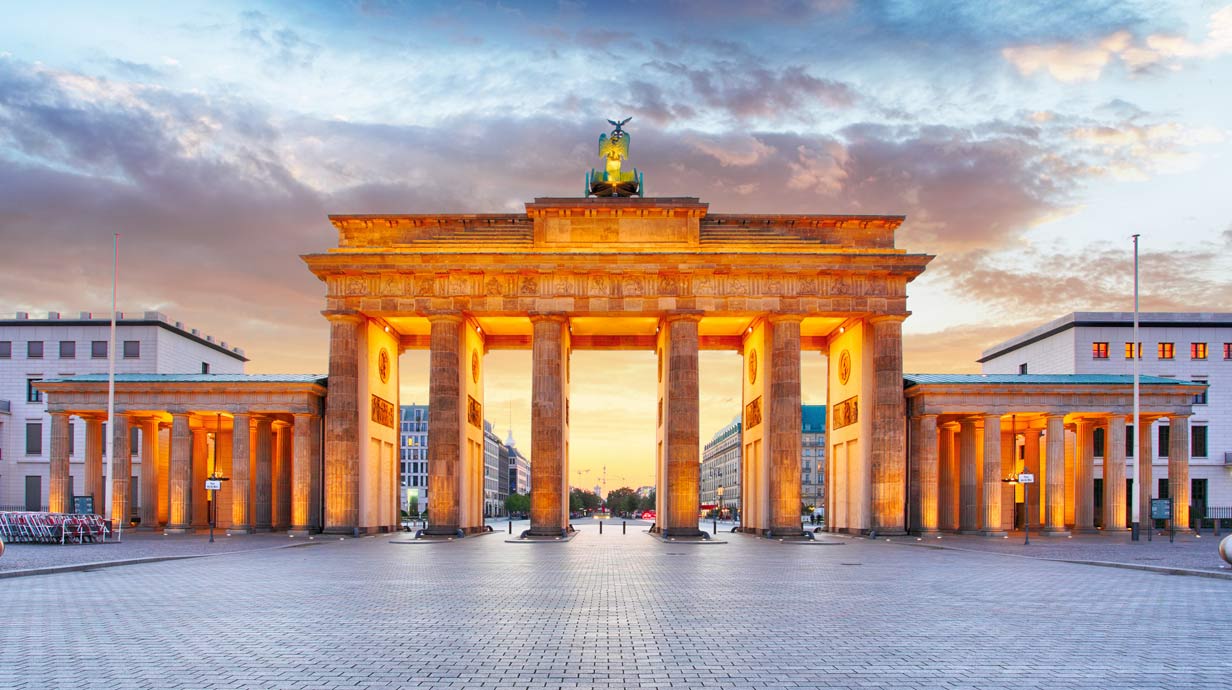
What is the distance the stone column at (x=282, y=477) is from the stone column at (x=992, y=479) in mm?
38982

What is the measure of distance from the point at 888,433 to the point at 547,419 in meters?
17.3

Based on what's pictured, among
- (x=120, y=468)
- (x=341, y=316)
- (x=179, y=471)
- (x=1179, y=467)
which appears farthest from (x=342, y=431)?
(x=1179, y=467)

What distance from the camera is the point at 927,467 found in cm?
5216

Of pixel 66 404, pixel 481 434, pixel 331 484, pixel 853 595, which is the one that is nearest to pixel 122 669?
pixel 853 595

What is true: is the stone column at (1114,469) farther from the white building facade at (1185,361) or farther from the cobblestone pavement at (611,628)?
the cobblestone pavement at (611,628)

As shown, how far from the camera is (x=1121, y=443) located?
5372 centimetres

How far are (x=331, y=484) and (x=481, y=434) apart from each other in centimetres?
1360

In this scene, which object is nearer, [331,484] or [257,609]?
[257,609]

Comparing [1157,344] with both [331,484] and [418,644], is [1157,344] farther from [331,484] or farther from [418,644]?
[418,644]

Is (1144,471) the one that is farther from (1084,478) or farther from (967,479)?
(967,479)

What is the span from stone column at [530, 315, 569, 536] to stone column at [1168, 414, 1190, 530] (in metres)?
32.9

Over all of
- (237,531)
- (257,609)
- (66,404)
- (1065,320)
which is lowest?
(237,531)

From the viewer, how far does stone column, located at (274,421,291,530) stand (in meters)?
57.9

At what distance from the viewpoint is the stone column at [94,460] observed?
5247 cm
